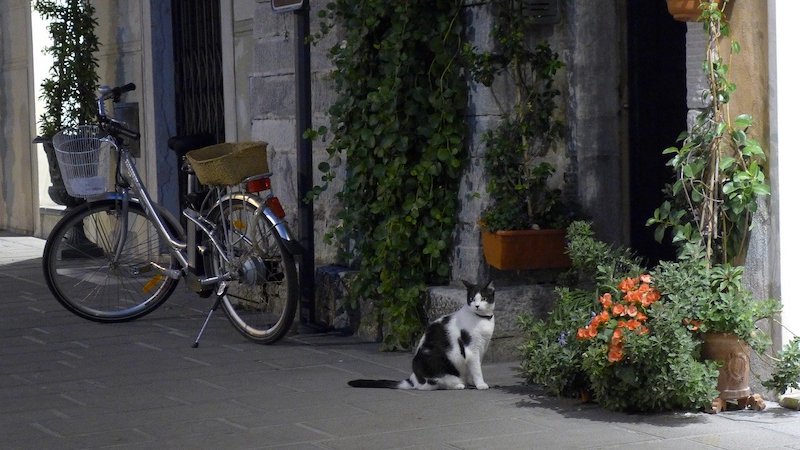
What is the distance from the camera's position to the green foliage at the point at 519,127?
721 centimetres

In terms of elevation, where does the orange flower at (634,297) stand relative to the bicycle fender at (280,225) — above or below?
below

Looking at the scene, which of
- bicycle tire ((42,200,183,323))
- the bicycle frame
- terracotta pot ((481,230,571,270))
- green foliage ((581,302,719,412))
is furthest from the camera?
bicycle tire ((42,200,183,323))

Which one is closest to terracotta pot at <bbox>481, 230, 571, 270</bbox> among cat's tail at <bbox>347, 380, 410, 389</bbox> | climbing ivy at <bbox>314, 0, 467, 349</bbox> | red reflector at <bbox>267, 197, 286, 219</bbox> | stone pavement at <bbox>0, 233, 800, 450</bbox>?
climbing ivy at <bbox>314, 0, 467, 349</bbox>

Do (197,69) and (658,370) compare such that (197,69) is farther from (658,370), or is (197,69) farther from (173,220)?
(658,370)

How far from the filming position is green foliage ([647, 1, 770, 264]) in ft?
19.7

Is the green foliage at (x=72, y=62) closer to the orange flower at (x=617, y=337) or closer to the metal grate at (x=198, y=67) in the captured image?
the metal grate at (x=198, y=67)

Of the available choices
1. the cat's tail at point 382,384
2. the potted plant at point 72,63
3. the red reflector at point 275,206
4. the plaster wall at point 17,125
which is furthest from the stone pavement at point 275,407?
the plaster wall at point 17,125

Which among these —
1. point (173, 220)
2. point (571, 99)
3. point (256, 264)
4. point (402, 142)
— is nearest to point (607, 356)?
point (571, 99)

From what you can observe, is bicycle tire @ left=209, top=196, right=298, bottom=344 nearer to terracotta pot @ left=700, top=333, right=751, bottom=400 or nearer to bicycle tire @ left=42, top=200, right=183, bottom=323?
bicycle tire @ left=42, top=200, right=183, bottom=323

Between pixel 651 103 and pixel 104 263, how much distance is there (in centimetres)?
361

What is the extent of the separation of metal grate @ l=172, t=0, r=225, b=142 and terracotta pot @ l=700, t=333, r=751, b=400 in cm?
610

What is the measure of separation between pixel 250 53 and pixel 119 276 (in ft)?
7.51

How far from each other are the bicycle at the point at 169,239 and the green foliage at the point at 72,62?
13.0ft

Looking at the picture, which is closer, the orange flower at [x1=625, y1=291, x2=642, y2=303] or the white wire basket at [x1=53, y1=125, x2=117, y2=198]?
the orange flower at [x1=625, y1=291, x2=642, y2=303]
